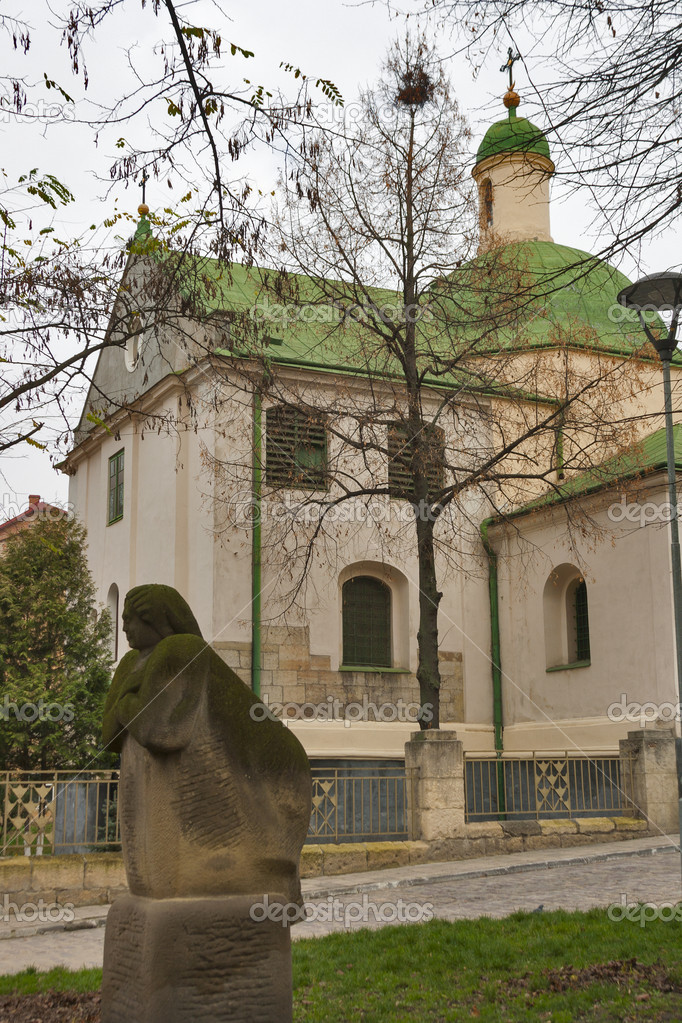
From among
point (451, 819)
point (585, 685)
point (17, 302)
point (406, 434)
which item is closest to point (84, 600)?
point (406, 434)

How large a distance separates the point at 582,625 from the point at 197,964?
50.8ft

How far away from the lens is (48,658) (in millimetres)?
16766

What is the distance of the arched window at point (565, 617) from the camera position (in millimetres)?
19609

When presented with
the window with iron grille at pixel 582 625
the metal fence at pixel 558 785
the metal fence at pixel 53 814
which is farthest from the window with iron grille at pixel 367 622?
the metal fence at pixel 53 814

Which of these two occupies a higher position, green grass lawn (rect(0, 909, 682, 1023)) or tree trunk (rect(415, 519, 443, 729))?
tree trunk (rect(415, 519, 443, 729))

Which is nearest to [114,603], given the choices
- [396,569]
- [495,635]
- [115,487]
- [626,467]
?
[115,487]

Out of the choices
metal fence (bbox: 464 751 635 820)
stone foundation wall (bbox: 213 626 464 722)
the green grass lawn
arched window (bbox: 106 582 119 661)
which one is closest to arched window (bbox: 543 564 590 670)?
stone foundation wall (bbox: 213 626 464 722)

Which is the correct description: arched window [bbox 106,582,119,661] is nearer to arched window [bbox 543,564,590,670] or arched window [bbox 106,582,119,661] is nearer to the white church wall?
the white church wall

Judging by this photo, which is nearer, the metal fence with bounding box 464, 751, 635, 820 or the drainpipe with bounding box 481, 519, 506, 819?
the metal fence with bounding box 464, 751, 635, 820

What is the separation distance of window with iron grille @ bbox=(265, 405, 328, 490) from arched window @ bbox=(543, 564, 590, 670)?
17.2 feet

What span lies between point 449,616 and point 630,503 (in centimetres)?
477

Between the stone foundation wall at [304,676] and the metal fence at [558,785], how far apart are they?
4.24 meters

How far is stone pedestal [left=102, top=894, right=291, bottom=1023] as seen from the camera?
4977 mm

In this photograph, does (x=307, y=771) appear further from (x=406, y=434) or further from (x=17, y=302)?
(x=406, y=434)
